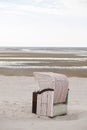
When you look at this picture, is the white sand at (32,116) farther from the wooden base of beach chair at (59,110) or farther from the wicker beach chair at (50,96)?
the wicker beach chair at (50,96)

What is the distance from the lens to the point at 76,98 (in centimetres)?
1532

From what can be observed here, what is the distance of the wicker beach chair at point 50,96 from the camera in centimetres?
1042

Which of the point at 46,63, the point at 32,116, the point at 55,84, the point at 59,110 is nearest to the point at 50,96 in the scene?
the point at 55,84

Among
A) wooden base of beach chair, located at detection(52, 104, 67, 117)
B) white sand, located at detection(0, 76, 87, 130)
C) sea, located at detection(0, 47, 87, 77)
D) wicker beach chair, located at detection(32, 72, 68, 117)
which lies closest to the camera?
white sand, located at detection(0, 76, 87, 130)

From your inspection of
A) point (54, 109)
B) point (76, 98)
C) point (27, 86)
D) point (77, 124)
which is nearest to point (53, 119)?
point (54, 109)

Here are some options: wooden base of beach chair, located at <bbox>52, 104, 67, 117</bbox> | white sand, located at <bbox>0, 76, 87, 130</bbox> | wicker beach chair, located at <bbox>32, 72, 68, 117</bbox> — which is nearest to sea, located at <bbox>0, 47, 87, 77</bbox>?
white sand, located at <bbox>0, 76, 87, 130</bbox>

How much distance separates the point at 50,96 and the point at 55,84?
42cm

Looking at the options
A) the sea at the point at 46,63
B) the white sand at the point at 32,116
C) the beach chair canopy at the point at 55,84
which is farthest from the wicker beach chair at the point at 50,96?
the sea at the point at 46,63

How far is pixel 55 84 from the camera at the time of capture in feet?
34.1

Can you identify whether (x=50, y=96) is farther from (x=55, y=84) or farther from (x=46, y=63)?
(x=46, y=63)

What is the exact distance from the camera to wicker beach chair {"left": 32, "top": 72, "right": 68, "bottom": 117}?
10422 mm

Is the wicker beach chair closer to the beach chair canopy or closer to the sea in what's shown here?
the beach chair canopy

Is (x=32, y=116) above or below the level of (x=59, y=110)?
below

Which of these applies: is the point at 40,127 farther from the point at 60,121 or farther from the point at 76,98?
the point at 76,98
